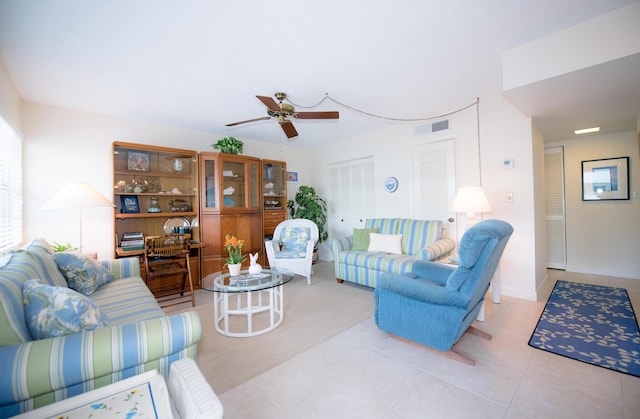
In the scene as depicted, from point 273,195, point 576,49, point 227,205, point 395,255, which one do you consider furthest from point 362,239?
point 576,49

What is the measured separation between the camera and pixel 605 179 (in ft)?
13.2

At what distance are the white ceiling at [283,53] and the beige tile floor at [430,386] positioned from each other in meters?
2.25

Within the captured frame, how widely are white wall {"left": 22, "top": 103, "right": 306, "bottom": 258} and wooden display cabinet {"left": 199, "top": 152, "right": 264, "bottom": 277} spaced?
3.42ft

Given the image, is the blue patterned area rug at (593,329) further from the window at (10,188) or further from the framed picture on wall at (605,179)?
the window at (10,188)

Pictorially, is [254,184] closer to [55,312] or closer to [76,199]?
[76,199]

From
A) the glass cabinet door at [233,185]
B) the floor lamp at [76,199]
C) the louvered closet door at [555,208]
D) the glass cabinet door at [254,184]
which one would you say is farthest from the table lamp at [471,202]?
the floor lamp at [76,199]

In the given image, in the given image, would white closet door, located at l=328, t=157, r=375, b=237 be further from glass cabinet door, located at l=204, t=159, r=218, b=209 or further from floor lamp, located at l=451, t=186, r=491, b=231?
glass cabinet door, located at l=204, t=159, r=218, b=209

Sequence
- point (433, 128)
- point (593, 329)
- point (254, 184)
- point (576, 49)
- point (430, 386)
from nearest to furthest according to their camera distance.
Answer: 1. point (430, 386)
2. point (576, 49)
3. point (593, 329)
4. point (433, 128)
5. point (254, 184)

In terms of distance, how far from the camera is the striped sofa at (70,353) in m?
0.96

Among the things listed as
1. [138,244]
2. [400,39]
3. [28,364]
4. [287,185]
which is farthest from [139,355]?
[287,185]

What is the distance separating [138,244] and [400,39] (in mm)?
3866

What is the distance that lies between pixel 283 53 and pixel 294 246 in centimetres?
285

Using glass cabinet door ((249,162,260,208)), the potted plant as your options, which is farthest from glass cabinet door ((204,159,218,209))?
glass cabinet door ((249,162,260,208))

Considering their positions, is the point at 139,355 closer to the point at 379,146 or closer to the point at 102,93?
the point at 102,93
